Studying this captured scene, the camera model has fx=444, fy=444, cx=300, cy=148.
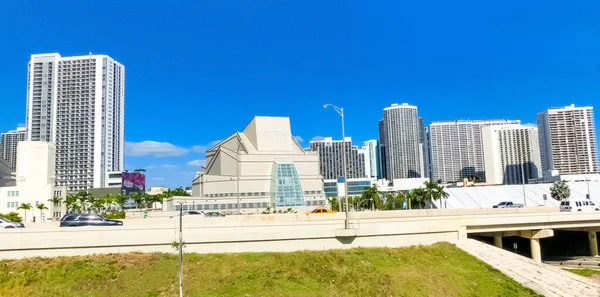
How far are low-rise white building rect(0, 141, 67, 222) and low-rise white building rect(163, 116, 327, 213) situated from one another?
2931 cm

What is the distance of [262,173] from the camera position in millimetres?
138375

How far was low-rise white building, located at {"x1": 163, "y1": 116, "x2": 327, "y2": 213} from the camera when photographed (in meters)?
130

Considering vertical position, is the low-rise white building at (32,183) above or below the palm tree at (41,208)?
above

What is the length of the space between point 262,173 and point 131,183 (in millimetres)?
40678

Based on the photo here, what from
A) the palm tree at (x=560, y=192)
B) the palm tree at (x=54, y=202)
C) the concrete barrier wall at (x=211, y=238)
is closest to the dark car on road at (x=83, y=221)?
the concrete barrier wall at (x=211, y=238)

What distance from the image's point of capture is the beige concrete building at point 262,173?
131 metres

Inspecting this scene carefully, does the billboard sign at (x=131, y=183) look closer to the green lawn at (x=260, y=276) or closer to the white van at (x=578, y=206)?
the green lawn at (x=260, y=276)

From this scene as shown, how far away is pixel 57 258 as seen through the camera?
26.7 meters

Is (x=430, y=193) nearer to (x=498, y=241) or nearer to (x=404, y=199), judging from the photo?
(x=404, y=199)

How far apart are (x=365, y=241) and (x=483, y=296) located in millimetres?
8291

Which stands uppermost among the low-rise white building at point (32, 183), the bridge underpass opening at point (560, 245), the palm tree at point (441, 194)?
the low-rise white building at point (32, 183)

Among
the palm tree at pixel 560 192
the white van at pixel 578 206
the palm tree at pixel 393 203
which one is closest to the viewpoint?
the white van at pixel 578 206

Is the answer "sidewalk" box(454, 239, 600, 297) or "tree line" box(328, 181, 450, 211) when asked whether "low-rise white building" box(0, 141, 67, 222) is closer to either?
"tree line" box(328, 181, 450, 211)

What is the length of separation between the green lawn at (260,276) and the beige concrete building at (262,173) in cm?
9427
